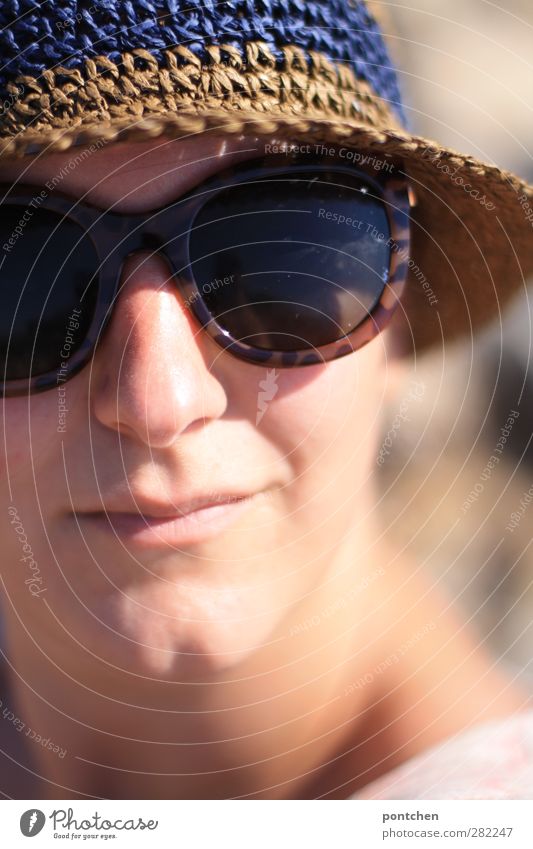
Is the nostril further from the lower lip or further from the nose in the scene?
the lower lip

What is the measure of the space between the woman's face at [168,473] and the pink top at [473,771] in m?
0.17

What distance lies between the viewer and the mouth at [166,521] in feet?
1.81

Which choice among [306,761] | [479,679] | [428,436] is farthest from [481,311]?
[428,436]

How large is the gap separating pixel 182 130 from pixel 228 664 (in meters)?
0.41

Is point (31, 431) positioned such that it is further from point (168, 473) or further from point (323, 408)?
point (323, 408)

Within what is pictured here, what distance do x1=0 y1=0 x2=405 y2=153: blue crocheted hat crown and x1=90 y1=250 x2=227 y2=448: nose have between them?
0.10 meters

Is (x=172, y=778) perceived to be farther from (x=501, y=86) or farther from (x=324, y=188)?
(x=501, y=86)

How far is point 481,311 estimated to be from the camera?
767 millimetres

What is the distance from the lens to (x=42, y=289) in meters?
0.52

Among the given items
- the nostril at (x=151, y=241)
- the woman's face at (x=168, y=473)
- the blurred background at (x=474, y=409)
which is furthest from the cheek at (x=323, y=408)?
the blurred background at (x=474, y=409)

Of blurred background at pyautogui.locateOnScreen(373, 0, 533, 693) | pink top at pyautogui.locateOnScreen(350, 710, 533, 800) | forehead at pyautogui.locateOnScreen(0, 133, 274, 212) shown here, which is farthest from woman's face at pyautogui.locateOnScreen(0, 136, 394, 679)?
blurred background at pyautogui.locateOnScreen(373, 0, 533, 693)

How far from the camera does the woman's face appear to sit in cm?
51

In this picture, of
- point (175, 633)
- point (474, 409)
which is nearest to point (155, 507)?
point (175, 633)

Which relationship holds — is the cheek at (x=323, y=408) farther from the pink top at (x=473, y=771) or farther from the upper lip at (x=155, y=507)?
the pink top at (x=473, y=771)
